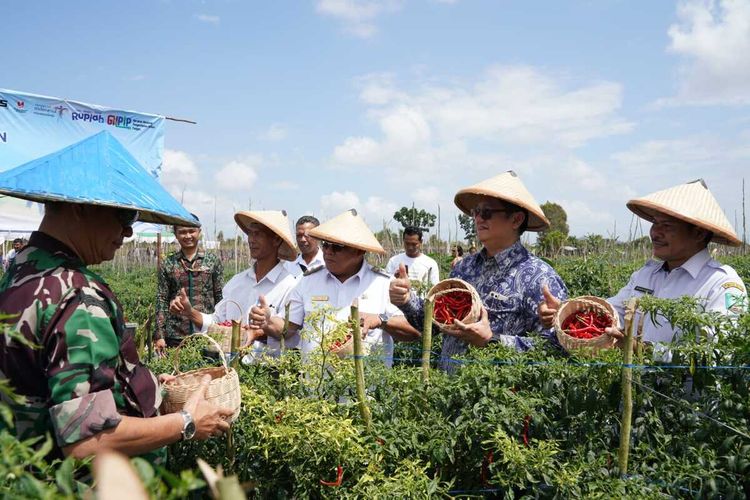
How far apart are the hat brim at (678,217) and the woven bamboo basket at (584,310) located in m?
0.66

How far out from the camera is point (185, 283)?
17.7 feet

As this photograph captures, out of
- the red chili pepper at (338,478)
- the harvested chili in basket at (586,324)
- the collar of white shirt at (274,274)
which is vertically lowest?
the red chili pepper at (338,478)

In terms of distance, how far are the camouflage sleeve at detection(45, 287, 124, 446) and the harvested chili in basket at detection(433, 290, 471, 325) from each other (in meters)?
1.82

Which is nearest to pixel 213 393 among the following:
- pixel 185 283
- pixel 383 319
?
pixel 383 319

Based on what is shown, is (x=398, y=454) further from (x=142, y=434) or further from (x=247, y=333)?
(x=247, y=333)

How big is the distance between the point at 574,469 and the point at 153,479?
195cm

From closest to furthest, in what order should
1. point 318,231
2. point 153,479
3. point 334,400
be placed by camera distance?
point 153,479 < point 334,400 < point 318,231

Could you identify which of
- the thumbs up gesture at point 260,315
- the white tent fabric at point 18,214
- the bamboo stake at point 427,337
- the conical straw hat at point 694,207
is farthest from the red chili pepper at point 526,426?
the white tent fabric at point 18,214

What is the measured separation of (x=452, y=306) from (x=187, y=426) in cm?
163

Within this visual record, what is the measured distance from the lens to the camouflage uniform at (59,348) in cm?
160

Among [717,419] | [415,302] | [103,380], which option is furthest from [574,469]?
[103,380]

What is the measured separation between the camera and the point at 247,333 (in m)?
3.60

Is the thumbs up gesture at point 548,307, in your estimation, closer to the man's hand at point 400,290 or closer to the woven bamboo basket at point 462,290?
the woven bamboo basket at point 462,290

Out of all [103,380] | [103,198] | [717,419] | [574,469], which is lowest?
[574,469]
